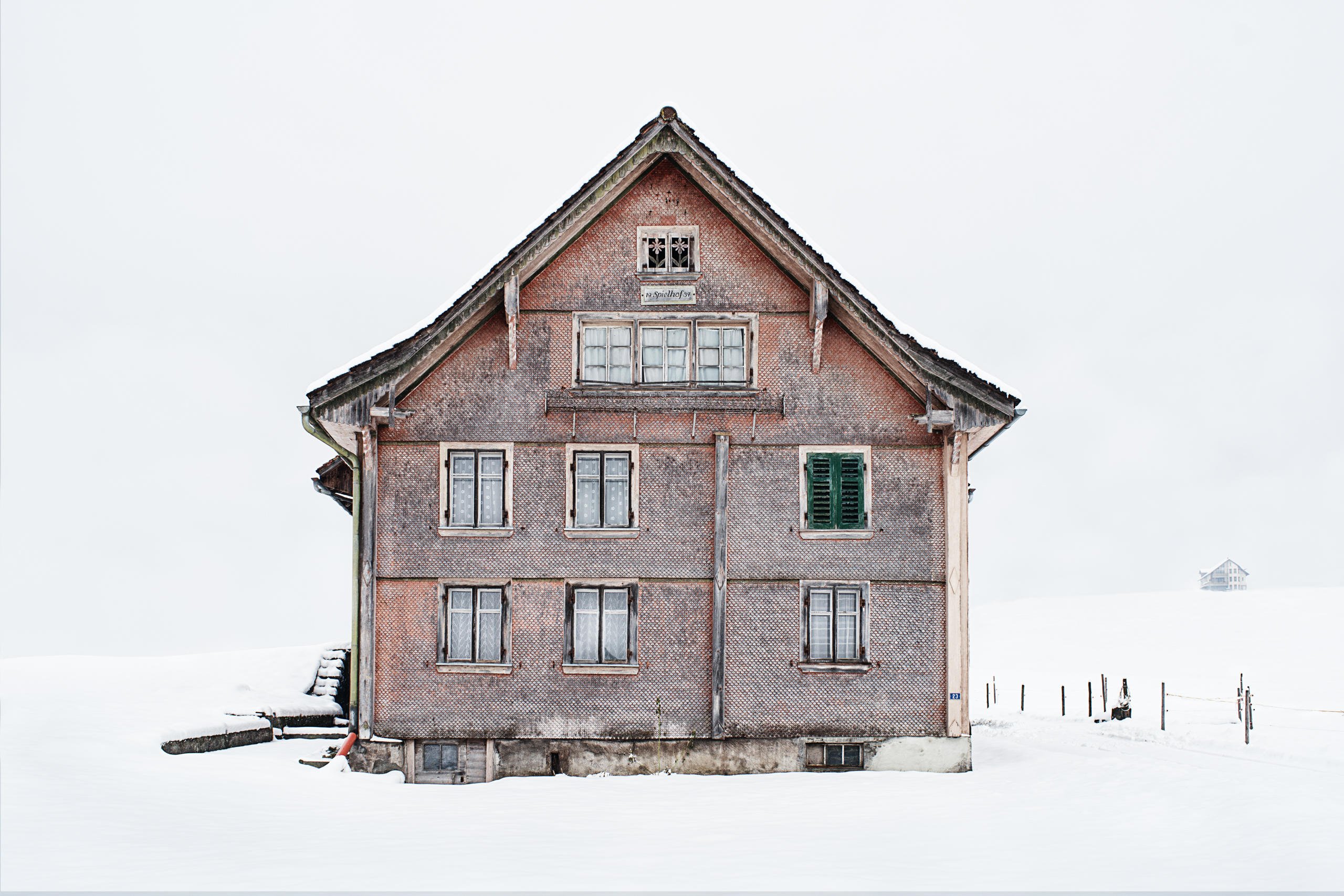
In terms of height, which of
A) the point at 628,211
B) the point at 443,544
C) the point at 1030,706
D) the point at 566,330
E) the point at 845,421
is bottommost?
the point at 1030,706

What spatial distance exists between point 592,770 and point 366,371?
845 centimetres

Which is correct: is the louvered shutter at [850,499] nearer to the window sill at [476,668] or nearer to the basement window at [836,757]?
the basement window at [836,757]

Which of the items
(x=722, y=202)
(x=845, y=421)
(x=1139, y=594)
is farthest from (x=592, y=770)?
(x=1139, y=594)

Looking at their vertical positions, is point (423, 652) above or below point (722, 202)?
below

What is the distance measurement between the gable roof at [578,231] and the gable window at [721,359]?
1810mm

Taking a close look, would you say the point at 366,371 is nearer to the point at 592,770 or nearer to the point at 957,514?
the point at 592,770

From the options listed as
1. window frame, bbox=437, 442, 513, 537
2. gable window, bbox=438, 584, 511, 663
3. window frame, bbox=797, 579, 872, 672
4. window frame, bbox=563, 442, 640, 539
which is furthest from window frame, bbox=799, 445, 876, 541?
gable window, bbox=438, 584, 511, 663

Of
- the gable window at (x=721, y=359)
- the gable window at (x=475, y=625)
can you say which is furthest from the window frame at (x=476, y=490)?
the gable window at (x=721, y=359)

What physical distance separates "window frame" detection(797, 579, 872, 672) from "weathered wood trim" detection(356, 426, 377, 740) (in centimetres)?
798

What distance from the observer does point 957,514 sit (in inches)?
821

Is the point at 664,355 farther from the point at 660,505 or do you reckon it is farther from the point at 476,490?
the point at 476,490

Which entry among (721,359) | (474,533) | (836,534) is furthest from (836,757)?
(474,533)

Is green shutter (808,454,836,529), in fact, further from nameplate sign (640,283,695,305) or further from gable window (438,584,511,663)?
gable window (438,584,511,663)

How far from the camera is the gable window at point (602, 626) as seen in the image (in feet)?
68.3
